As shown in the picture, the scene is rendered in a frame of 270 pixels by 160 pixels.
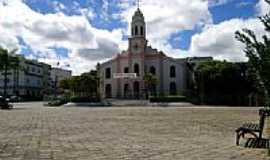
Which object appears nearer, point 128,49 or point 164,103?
point 164,103

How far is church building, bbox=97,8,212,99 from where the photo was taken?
251 ft

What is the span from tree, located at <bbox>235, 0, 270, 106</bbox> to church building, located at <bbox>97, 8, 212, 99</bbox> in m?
67.9

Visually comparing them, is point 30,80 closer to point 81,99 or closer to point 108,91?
point 108,91

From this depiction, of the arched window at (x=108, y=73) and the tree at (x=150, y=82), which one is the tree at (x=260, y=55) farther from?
the arched window at (x=108, y=73)

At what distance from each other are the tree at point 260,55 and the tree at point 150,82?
6203 centimetres

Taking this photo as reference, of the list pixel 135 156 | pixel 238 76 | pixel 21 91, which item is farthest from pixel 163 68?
pixel 135 156

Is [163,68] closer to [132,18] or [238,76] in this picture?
[132,18]

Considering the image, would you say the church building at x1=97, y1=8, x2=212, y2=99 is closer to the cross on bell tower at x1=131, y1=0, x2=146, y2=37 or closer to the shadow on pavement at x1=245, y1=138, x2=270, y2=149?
the cross on bell tower at x1=131, y1=0, x2=146, y2=37

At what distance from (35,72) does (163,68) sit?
42.4 m

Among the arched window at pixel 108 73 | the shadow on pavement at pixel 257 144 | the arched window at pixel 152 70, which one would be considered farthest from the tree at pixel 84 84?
the shadow on pavement at pixel 257 144

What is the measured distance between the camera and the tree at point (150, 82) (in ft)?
229

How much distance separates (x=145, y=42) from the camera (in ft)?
254

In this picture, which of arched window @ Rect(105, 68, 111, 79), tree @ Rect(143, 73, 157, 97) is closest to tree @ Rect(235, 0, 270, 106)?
tree @ Rect(143, 73, 157, 97)

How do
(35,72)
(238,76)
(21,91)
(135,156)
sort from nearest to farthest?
(135,156) → (238,76) → (21,91) → (35,72)
